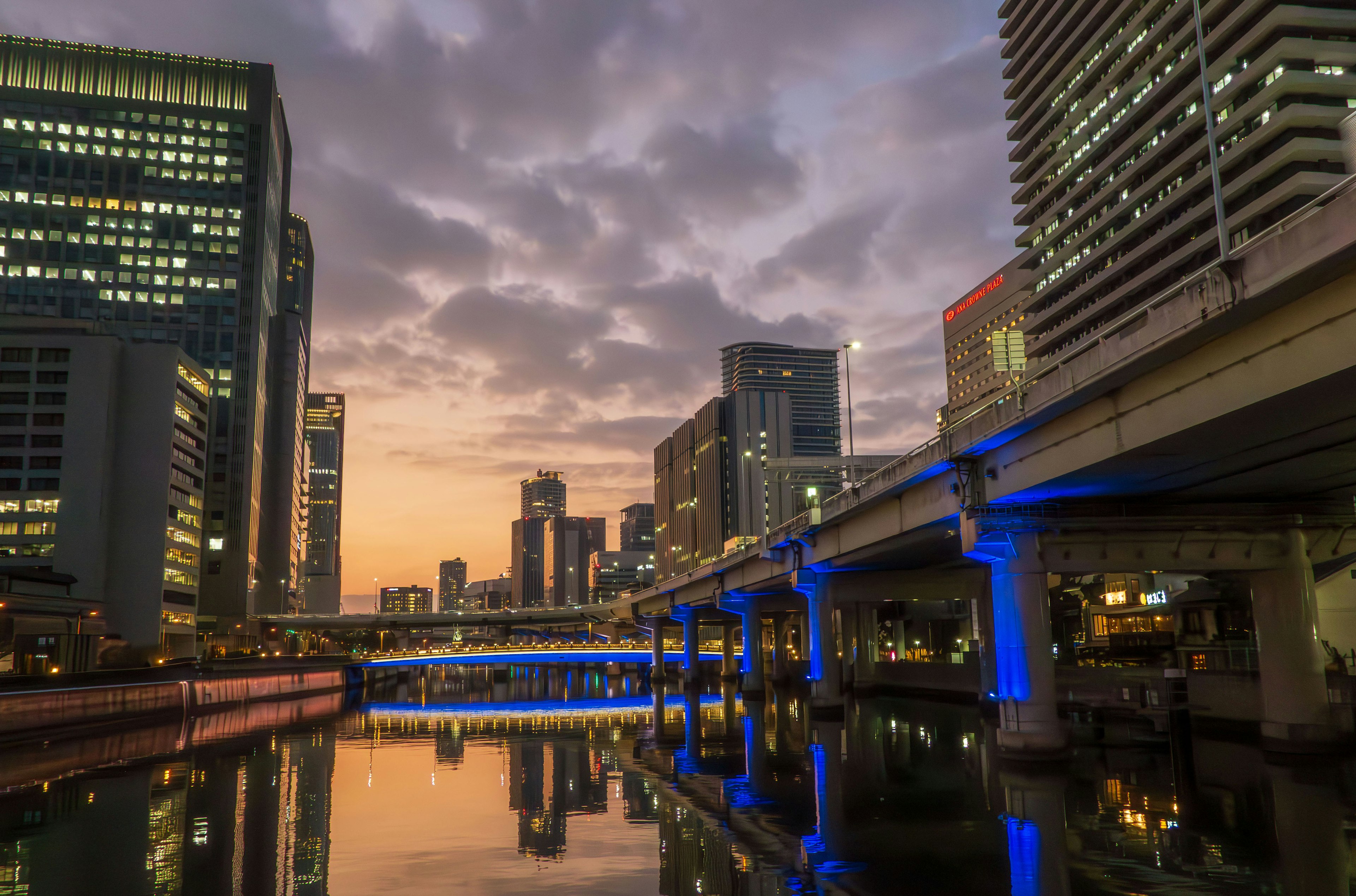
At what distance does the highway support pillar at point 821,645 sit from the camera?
Result: 5691cm

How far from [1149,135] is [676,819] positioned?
387 feet

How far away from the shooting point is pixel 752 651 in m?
81.5

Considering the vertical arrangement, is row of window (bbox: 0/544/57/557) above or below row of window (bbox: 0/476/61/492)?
below


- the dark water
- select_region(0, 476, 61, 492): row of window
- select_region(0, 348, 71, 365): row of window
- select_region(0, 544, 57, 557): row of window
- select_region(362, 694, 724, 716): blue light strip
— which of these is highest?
select_region(0, 348, 71, 365): row of window

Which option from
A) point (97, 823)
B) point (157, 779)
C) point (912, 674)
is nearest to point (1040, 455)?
point (97, 823)

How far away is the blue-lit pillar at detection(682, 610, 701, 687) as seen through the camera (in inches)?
3930

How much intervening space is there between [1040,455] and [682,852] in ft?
55.7

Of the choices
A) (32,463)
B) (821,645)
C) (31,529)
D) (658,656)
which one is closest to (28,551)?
(31,529)

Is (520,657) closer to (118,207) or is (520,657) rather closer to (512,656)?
(512,656)

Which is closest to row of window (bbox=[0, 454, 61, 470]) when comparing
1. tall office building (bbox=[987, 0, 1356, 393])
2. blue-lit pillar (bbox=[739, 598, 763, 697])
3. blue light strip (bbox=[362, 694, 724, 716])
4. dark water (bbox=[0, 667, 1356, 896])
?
blue light strip (bbox=[362, 694, 724, 716])

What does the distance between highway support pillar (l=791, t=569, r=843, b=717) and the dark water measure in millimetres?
13027

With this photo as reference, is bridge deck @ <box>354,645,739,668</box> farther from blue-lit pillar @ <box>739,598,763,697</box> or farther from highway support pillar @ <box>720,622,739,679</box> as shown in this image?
blue-lit pillar @ <box>739,598,763,697</box>

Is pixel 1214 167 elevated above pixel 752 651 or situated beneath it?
elevated above

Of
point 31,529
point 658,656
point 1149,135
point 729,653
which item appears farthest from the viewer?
point 658,656
